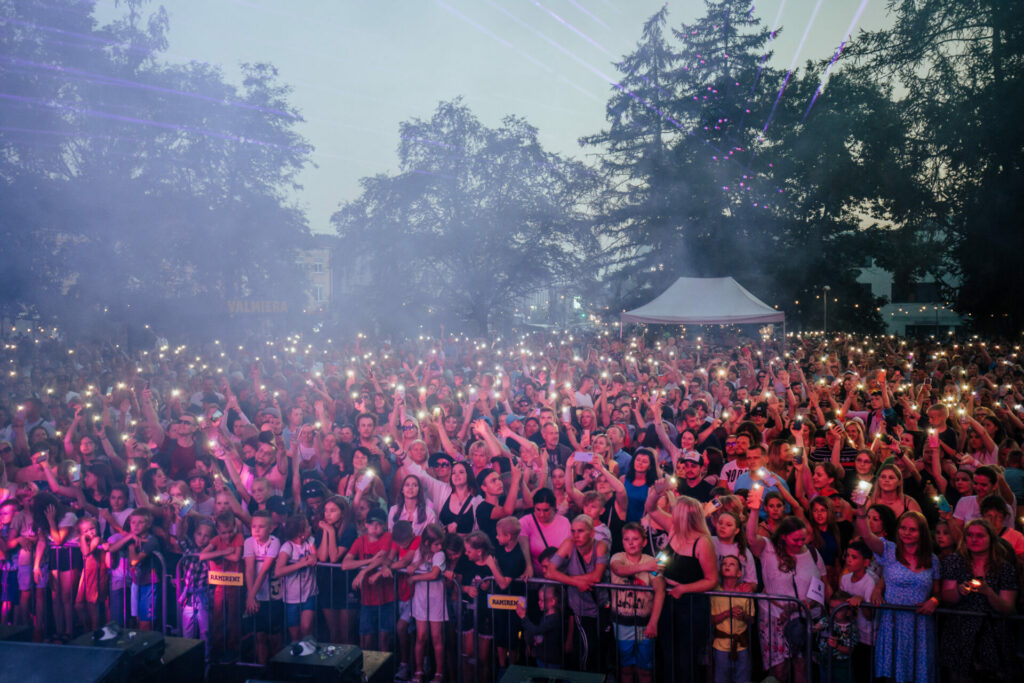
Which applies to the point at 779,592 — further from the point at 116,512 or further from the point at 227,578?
the point at 116,512

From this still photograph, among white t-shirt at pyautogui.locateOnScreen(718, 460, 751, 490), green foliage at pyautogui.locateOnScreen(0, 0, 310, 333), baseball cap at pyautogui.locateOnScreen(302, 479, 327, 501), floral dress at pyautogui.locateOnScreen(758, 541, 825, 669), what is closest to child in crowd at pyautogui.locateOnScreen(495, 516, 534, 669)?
floral dress at pyautogui.locateOnScreen(758, 541, 825, 669)

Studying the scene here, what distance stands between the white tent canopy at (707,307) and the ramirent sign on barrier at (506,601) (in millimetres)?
12648

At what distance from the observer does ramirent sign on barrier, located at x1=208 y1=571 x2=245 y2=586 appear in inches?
197

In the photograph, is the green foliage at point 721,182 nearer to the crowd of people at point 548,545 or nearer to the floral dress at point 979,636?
the crowd of people at point 548,545

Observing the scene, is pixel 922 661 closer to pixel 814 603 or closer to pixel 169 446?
pixel 814 603

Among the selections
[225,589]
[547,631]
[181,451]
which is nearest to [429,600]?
[547,631]

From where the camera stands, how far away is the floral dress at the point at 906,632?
431cm

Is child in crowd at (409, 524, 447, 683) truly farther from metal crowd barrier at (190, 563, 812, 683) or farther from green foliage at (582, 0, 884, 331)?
green foliage at (582, 0, 884, 331)

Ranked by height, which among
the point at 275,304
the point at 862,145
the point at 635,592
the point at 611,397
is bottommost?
the point at 635,592

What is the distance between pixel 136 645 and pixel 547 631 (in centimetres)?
236

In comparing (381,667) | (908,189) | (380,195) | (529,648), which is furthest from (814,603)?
(380,195)

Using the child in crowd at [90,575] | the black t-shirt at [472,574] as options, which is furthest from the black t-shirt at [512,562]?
the child in crowd at [90,575]

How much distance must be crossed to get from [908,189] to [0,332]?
25799mm

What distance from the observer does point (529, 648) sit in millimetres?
4871
